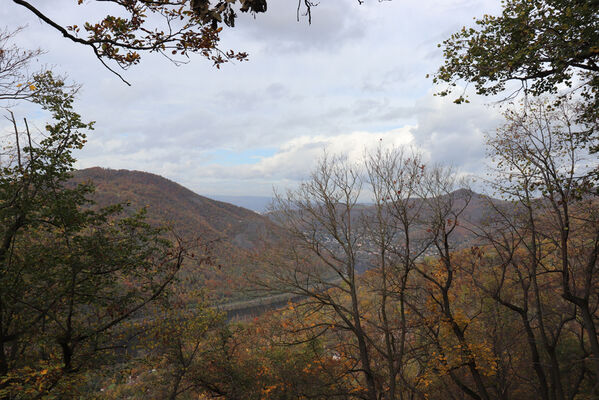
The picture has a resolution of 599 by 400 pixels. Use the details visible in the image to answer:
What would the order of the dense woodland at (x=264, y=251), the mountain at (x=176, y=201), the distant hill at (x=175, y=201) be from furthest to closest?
the mountain at (x=176, y=201), the distant hill at (x=175, y=201), the dense woodland at (x=264, y=251)

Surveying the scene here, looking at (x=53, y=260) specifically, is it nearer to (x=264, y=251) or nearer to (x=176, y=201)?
(x=264, y=251)

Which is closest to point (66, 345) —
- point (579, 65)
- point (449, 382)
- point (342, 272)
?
point (342, 272)

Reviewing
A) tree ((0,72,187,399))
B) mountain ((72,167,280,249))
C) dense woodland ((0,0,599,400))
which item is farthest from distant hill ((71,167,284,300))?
tree ((0,72,187,399))

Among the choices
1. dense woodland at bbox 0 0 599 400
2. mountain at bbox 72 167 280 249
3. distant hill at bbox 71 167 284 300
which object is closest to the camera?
dense woodland at bbox 0 0 599 400

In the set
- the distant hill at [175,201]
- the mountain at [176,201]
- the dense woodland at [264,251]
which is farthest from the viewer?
the mountain at [176,201]

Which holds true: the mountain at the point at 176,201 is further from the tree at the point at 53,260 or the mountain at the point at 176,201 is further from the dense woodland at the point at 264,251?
the tree at the point at 53,260

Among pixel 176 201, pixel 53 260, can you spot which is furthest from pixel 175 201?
pixel 53 260

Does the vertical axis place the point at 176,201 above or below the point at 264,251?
above

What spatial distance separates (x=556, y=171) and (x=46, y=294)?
48.6 feet

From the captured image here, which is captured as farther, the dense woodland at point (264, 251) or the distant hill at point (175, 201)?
the distant hill at point (175, 201)

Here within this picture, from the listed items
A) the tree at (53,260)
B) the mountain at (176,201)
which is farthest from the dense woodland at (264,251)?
the mountain at (176,201)

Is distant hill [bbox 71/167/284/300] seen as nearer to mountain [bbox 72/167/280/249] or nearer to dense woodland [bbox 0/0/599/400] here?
mountain [bbox 72/167/280/249]

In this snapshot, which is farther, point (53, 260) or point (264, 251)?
point (264, 251)

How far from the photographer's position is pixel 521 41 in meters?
6.94
